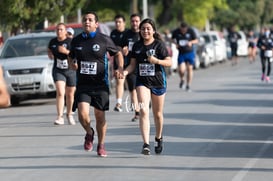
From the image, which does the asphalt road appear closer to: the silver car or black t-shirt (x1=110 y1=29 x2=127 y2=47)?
the silver car

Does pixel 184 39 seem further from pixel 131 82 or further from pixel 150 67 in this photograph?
pixel 150 67

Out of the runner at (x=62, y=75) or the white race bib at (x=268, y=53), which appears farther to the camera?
the white race bib at (x=268, y=53)

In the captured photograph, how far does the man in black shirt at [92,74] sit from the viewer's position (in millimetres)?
12281

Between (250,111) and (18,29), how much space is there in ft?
45.4

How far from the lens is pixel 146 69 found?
1268 cm

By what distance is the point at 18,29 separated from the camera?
30.8 m

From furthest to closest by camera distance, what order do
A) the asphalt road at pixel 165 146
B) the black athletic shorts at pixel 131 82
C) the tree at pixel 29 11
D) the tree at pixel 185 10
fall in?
the tree at pixel 185 10 → the tree at pixel 29 11 → the black athletic shorts at pixel 131 82 → the asphalt road at pixel 165 146

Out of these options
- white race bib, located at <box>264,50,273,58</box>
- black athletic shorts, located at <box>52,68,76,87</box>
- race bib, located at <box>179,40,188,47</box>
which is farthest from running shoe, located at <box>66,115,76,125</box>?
white race bib, located at <box>264,50,273,58</box>

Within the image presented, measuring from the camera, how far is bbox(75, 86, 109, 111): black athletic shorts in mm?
12266

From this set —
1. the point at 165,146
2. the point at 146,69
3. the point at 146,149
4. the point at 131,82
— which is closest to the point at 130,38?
the point at 131,82

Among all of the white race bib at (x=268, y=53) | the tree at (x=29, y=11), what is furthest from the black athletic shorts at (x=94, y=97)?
the white race bib at (x=268, y=53)

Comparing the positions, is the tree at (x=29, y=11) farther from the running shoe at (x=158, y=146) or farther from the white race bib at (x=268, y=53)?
the running shoe at (x=158, y=146)

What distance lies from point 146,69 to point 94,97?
2.88 ft

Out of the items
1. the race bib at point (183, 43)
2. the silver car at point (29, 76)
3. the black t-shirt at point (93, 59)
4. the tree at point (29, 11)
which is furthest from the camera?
the tree at point (29, 11)
